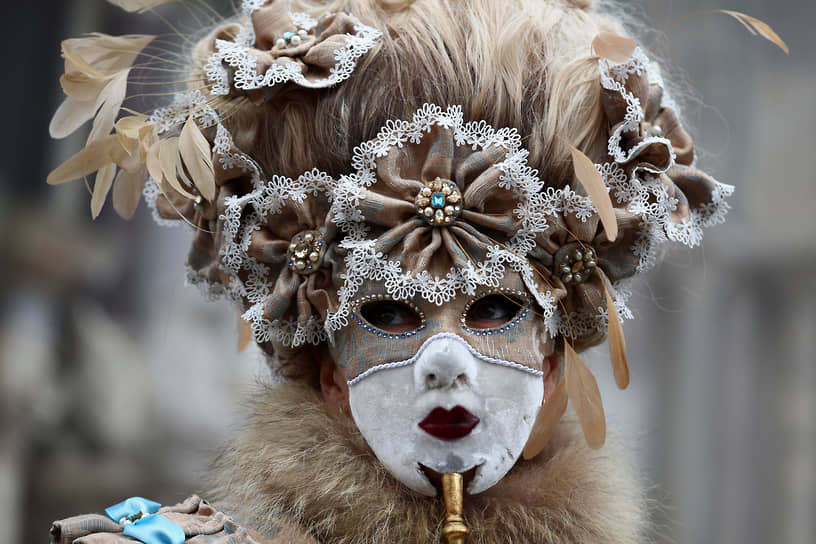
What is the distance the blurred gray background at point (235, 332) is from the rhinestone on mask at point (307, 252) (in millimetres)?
417

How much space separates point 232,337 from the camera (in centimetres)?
483

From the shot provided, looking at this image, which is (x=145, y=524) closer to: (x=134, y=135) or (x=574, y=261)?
(x=134, y=135)

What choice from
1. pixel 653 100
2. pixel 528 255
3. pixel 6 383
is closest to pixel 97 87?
pixel 528 255

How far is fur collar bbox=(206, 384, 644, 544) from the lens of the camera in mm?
1455

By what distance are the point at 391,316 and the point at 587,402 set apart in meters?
Result: 0.38

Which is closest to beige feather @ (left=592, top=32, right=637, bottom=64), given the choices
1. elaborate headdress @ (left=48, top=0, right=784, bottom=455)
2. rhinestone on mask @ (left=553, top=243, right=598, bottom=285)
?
elaborate headdress @ (left=48, top=0, right=784, bottom=455)

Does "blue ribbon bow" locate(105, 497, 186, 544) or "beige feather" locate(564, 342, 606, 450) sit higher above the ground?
"beige feather" locate(564, 342, 606, 450)

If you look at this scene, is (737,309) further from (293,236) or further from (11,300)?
(293,236)

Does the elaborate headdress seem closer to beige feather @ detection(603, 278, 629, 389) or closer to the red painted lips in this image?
beige feather @ detection(603, 278, 629, 389)

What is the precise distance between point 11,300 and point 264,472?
3.07m

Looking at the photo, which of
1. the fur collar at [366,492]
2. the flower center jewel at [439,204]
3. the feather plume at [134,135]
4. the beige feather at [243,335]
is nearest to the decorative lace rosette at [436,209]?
the flower center jewel at [439,204]

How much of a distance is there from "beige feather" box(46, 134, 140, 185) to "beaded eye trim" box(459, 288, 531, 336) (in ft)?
2.17

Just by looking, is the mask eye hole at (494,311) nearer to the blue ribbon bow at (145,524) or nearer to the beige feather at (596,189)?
the beige feather at (596,189)

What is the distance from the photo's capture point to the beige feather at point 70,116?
1.55 m
